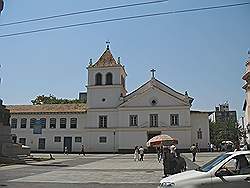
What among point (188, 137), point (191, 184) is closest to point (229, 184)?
point (191, 184)

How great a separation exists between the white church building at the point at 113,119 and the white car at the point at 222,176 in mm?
54448

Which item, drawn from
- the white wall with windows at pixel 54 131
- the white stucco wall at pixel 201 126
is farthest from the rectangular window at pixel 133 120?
the white stucco wall at pixel 201 126

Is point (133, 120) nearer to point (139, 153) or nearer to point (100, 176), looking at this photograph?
point (139, 153)

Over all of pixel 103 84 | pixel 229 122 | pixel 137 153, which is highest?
pixel 103 84

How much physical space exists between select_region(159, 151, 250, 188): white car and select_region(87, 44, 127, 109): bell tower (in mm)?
57606

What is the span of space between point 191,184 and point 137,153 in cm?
3015

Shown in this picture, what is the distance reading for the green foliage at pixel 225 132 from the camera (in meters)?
88.5

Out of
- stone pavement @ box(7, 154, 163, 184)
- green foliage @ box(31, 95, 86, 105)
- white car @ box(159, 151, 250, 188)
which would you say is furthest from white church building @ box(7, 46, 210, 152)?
white car @ box(159, 151, 250, 188)

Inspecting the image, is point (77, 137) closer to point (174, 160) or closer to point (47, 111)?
point (47, 111)

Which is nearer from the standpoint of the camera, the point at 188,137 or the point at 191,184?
the point at 191,184

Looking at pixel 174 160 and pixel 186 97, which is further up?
pixel 186 97

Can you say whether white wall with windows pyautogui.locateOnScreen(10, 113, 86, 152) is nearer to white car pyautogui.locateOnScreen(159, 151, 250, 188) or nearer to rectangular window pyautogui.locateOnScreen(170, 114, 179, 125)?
rectangular window pyautogui.locateOnScreen(170, 114, 179, 125)

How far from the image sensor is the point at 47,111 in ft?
225

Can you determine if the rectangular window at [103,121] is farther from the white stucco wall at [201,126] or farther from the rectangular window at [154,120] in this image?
the white stucco wall at [201,126]
